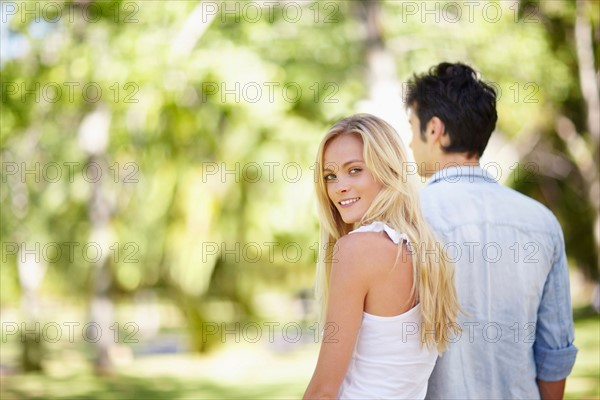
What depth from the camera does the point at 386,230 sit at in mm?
2395

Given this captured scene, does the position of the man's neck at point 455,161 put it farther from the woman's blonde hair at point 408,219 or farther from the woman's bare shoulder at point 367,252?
the woman's bare shoulder at point 367,252

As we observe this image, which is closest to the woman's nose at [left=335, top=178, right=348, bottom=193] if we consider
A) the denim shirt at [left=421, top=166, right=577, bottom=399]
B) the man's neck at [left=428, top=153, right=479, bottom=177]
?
the denim shirt at [left=421, top=166, right=577, bottom=399]

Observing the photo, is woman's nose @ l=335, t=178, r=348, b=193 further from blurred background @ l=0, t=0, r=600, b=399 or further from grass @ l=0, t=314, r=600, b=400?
grass @ l=0, t=314, r=600, b=400

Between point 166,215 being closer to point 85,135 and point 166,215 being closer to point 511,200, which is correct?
point 85,135

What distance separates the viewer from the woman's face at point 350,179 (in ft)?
8.25

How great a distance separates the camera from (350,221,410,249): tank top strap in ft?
7.82

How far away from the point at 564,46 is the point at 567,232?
1124 cm

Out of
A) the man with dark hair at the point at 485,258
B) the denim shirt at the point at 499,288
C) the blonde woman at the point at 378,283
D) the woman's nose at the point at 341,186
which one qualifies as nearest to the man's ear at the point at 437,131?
the man with dark hair at the point at 485,258

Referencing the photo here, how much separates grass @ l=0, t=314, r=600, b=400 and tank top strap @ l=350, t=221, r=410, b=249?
792 cm

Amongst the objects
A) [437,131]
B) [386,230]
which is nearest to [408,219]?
[386,230]

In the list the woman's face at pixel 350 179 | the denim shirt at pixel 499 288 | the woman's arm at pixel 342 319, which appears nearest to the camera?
the woman's arm at pixel 342 319

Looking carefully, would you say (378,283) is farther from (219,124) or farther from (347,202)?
(219,124)

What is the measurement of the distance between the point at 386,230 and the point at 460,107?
2.57 feet

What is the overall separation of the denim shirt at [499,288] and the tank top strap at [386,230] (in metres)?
0.43
